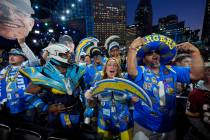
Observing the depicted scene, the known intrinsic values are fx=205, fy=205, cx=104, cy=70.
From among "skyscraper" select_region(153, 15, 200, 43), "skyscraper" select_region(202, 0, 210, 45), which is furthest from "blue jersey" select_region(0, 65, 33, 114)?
"skyscraper" select_region(202, 0, 210, 45)

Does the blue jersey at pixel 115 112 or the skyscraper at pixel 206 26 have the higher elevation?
the skyscraper at pixel 206 26

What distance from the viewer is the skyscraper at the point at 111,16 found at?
385 centimetres

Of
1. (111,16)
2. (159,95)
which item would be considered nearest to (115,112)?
(159,95)

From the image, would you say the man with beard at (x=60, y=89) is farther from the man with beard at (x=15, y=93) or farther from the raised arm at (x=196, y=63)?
the raised arm at (x=196, y=63)

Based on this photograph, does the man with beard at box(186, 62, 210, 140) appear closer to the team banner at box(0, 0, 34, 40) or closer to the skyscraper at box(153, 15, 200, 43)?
the skyscraper at box(153, 15, 200, 43)

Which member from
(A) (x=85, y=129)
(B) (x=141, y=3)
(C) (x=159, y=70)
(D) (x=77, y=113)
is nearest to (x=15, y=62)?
(D) (x=77, y=113)

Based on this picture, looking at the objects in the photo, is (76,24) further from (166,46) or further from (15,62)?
(166,46)

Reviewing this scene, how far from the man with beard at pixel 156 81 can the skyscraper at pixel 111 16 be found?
139cm

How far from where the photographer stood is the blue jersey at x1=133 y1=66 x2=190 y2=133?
98.0 inches

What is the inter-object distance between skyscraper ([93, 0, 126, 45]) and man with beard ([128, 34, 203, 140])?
54.8 inches

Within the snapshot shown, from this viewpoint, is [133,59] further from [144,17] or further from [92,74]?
[92,74]

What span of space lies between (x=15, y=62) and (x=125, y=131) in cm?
276

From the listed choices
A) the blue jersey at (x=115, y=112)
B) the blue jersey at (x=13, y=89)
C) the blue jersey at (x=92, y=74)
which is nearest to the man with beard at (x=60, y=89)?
the blue jersey at (x=92, y=74)

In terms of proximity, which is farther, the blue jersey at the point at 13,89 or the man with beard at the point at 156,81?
the blue jersey at the point at 13,89
